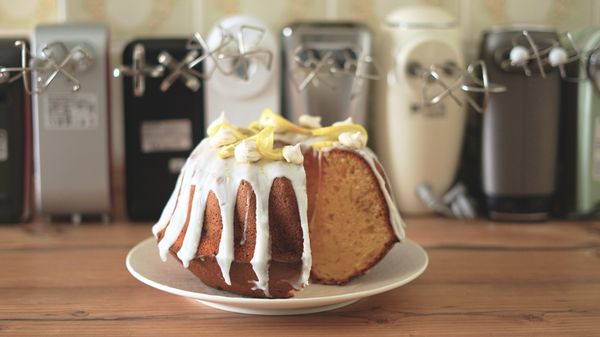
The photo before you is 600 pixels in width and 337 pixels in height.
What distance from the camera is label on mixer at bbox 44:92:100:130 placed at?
117cm

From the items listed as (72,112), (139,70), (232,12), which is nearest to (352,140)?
(139,70)

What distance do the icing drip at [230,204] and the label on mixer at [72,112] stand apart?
0.41 m

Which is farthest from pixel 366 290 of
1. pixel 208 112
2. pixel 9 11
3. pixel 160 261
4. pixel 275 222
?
pixel 9 11

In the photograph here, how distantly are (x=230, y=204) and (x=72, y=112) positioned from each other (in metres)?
0.48

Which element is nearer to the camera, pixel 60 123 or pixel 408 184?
pixel 60 123

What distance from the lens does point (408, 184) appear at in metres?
1.28

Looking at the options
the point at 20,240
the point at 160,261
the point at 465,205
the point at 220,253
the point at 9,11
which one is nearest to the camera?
the point at 220,253

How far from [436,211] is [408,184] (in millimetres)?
60

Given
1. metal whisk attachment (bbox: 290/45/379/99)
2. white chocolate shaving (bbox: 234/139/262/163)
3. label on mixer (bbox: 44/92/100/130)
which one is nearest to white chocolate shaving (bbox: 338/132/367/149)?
white chocolate shaving (bbox: 234/139/262/163)

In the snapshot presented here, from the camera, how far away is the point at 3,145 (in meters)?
1.18

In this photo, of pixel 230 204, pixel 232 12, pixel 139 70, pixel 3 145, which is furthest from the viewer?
pixel 232 12

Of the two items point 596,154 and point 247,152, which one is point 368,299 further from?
point 596,154

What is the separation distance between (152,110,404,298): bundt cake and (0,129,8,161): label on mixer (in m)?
0.42

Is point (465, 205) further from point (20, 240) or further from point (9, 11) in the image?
point (9, 11)
